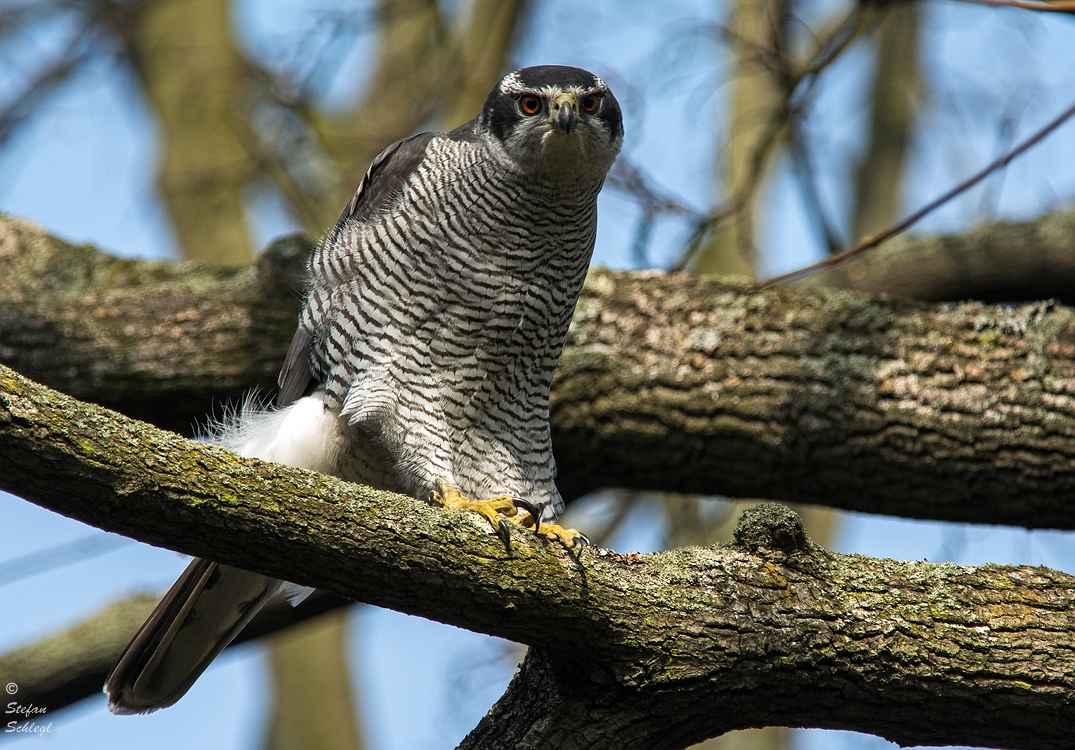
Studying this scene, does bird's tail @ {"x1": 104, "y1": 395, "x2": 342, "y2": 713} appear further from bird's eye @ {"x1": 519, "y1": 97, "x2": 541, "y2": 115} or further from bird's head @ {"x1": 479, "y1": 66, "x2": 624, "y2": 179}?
bird's eye @ {"x1": 519, "y1": 97, "x2": 541, "y2": 115}

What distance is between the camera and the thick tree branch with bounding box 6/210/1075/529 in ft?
13.7

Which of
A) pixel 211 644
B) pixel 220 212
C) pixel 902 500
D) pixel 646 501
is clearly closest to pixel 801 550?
pixel 902 500

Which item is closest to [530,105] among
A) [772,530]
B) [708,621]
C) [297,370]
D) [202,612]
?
[297,370]

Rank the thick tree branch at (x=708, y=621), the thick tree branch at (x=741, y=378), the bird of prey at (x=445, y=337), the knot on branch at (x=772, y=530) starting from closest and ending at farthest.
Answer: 1. the thick tree branch at (x=708, y=621)
2. the knot on branch at (x=772, y=530)
3. the bird of prey at (x=445, y=337)
4. the thick tree branch at (x=741, y=378)

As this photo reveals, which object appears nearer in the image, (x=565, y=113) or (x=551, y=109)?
(x=565, y=113)

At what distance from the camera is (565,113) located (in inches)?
147

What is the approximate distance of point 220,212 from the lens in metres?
7.25

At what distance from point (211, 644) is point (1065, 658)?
2.73 meters

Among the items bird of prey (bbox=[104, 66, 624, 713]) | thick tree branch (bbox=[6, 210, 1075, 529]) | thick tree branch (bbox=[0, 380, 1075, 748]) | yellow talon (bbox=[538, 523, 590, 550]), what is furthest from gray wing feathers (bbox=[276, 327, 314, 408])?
thick tree branch (bbox=[0, 380, 1075, 748])

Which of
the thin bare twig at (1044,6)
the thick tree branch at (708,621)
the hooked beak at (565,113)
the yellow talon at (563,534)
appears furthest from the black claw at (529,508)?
the thin bare twig at (1044,6)

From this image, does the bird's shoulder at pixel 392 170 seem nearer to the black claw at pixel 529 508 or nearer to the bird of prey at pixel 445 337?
the bird of prey at pixel 445 337

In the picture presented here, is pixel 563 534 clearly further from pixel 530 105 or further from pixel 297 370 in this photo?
pixel 530 105

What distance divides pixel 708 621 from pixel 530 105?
1.95 meters

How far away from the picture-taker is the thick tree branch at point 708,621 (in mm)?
2604
